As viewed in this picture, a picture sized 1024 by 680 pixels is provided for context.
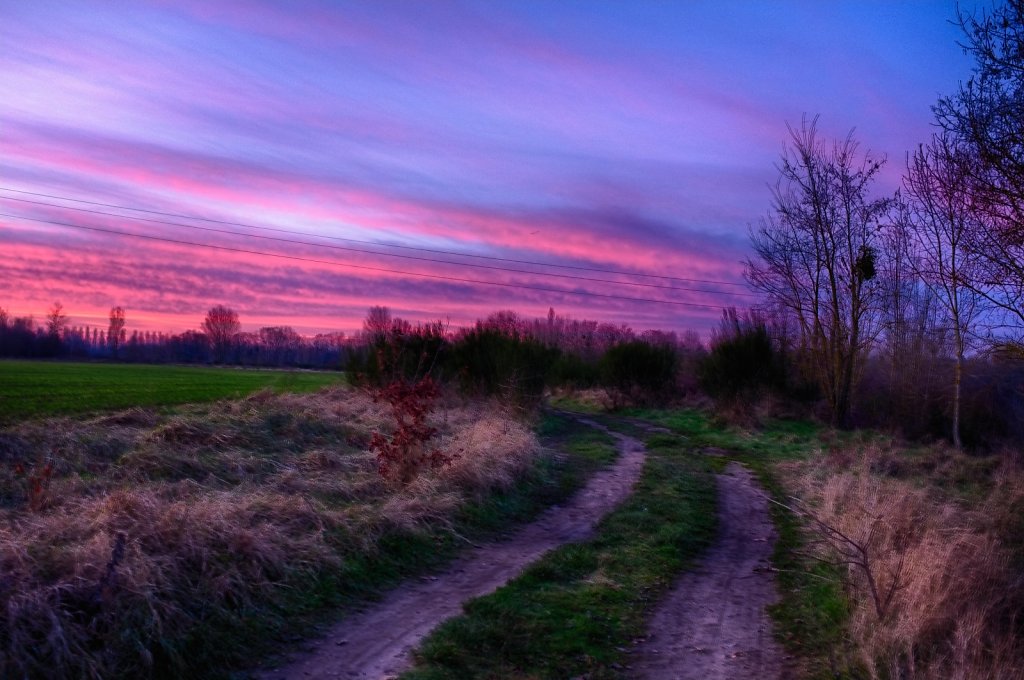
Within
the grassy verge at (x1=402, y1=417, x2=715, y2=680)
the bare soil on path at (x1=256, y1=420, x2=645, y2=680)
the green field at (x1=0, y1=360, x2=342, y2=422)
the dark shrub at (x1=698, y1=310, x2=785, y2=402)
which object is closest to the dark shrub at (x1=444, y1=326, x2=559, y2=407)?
the dark shrub at (x1=698, y1=310, x2=785, y2=402)

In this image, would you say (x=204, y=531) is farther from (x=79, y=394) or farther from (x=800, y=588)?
(x=79, y=394)

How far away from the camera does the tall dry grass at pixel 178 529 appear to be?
4.64m

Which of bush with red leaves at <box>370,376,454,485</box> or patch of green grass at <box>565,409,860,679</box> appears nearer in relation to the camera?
patch of green grass at <box>565,409,860,679</box>

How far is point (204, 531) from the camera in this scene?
6234 mm

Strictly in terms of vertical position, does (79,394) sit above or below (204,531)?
below

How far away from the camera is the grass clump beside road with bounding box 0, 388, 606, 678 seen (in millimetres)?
4711

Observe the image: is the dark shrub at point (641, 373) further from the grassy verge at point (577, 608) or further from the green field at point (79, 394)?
the grassy verge at point (577, 608)

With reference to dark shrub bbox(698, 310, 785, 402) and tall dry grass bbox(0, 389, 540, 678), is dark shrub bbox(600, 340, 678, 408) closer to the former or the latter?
dark shrub bbox(698, 310, 785, 402)

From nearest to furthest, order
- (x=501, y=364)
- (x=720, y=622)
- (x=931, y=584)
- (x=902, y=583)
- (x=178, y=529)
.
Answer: (x=931, y=584) → (x=178, y=529) → (x=902, y=583) → (x=720, y=622) → (x=501, y=364)

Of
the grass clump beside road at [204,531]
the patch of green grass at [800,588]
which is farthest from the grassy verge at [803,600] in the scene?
the grass clump beside road at [204,531]

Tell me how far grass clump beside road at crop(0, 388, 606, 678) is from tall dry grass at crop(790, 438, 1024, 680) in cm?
431

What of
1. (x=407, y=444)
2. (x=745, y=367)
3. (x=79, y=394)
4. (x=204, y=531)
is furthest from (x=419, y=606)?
(x=79, y=394)

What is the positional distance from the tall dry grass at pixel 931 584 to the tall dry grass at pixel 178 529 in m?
4.67

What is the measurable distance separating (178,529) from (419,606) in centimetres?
219
